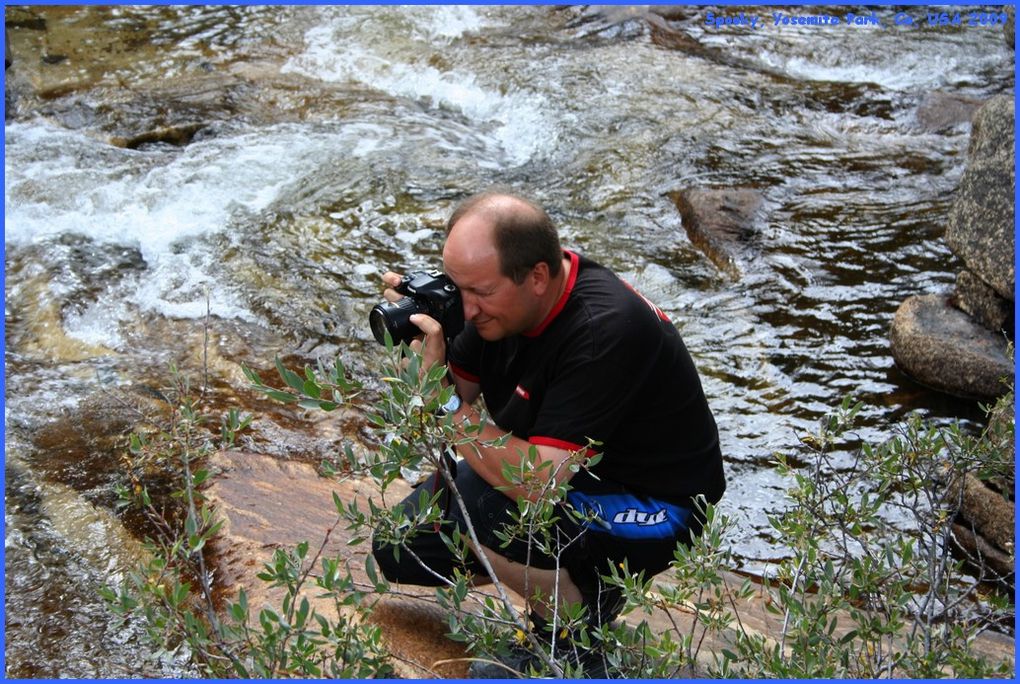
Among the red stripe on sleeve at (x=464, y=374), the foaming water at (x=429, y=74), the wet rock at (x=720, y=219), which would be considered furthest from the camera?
the foaming water at (x=429, y=74)

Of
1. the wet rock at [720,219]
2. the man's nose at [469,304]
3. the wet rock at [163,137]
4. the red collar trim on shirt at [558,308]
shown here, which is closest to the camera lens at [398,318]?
the man's nose at [469,304]

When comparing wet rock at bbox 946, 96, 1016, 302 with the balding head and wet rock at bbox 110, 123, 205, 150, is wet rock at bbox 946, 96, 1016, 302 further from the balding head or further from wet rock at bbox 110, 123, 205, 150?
wet rock at bbox 110, 123, 205, 150

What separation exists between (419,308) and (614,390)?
0.63m

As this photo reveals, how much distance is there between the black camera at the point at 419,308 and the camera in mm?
2904

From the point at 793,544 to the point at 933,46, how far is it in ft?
31.2

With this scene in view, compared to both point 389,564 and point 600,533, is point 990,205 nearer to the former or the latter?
point 600,533

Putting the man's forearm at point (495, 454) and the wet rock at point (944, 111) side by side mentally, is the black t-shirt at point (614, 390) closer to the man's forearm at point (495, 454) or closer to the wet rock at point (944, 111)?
the man's forearm at point (495, 454)

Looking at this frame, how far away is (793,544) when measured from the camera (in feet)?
8.88

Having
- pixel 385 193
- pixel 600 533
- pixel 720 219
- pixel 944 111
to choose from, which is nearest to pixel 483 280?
pixel 600 533

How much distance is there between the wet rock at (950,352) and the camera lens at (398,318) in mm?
3488

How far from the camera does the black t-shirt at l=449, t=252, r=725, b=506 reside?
2.82m

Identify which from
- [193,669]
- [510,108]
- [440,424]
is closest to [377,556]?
[193,669]

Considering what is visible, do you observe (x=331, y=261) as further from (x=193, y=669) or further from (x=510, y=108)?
(x=193, y=669)

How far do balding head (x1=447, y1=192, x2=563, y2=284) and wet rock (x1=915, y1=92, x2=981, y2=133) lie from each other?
6827 mm
